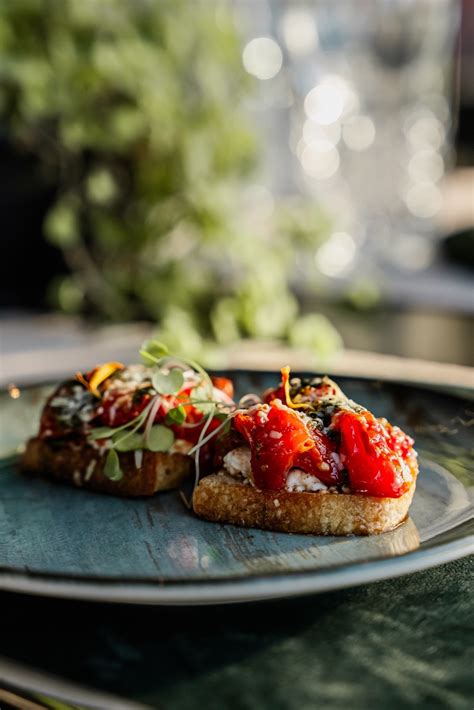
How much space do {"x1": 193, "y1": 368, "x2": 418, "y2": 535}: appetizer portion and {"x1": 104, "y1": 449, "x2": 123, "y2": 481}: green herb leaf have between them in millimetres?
162

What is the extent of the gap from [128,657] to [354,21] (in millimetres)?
3981

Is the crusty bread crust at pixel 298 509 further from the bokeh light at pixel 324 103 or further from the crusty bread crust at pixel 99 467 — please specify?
the bokeh light at pixel 324 103

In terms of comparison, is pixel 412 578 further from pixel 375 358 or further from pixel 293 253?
pixel 293 253

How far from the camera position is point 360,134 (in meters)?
4.62

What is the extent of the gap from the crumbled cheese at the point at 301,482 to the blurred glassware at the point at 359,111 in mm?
2731

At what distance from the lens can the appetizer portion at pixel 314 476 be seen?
1259 mm

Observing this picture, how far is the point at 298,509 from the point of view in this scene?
127 cm

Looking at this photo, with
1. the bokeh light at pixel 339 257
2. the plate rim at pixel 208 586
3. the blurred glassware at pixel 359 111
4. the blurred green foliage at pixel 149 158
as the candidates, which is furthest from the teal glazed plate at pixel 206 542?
the bokeh light at pixel 339 257

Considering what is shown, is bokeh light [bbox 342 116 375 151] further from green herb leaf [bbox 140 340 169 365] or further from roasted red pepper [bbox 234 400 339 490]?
roasted red pepper [bbox 234 400 339 490]

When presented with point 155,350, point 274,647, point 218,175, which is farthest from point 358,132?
point 274,647

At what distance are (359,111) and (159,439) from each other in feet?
11.5

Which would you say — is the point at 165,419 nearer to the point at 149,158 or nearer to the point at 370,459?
the point at 370,459

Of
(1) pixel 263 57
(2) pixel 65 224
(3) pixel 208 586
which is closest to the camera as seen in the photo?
(3) pixel 208 586

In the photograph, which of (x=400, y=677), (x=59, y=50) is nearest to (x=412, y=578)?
(x=400, y=677)
